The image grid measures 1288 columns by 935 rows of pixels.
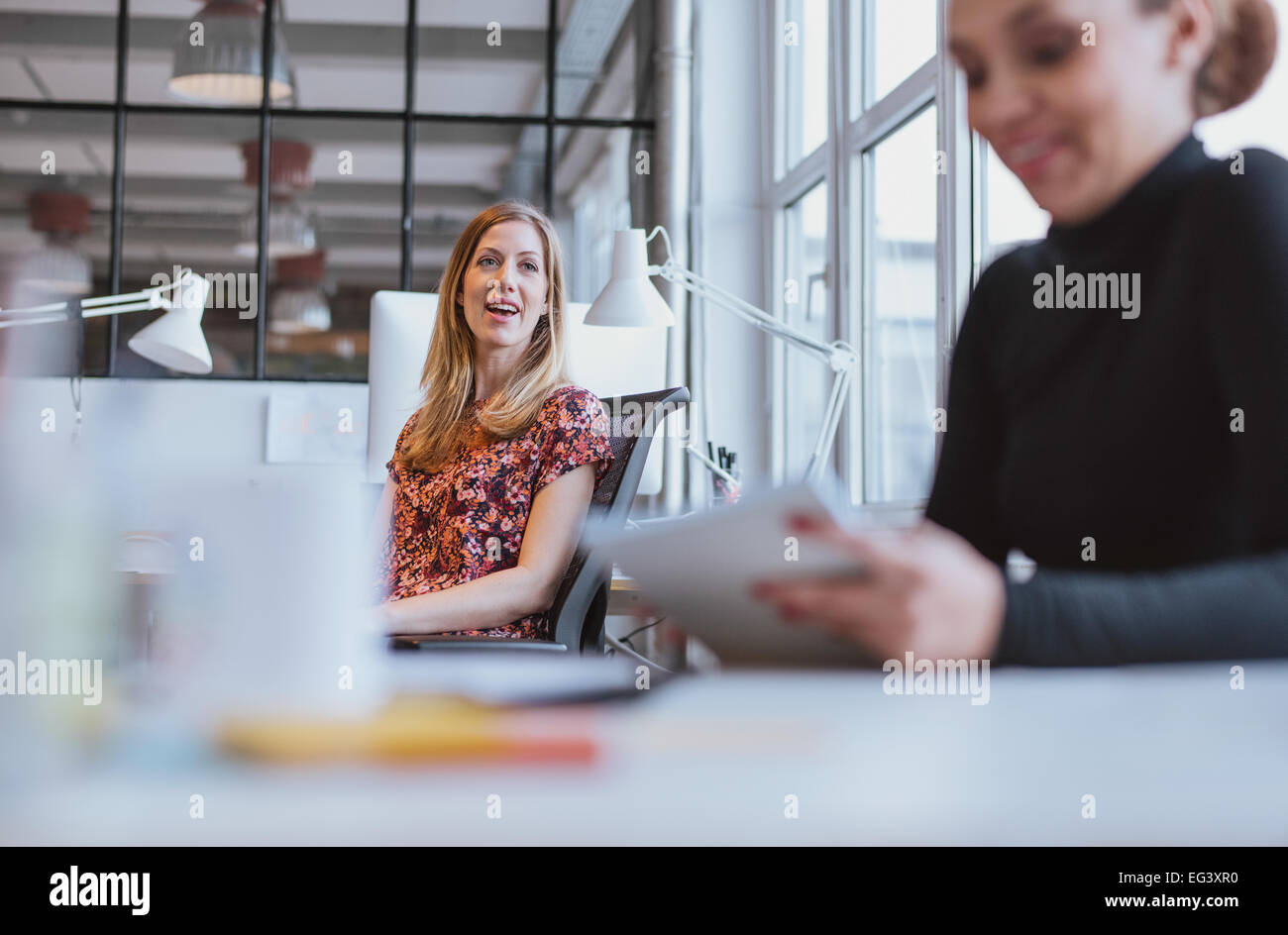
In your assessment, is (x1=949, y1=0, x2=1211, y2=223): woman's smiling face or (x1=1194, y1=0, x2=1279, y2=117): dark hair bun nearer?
(x1=949, y1=0, x2=1211, y2=223): woman's smiling face

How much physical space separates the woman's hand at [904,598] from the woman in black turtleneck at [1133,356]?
5 cm

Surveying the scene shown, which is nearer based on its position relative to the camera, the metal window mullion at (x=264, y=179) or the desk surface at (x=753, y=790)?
the desk surface at (x=753, y=790)

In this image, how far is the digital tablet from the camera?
1.59 feet

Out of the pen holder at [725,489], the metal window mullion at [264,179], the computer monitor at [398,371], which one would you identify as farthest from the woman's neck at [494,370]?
the metal window mullion at [264,179]

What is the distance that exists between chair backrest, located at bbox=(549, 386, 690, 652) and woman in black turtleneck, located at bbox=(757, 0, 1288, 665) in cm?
85

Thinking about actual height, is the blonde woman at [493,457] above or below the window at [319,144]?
below

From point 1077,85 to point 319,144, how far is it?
577 centimetres

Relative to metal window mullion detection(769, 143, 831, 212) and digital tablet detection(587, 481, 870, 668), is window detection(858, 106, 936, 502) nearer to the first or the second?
metal window mullion detection(769, 143, 831, 212)

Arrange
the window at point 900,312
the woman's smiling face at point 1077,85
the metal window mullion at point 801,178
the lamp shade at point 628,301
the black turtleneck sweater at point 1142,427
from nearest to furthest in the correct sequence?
1. the black turtleneck sweater at point 1142,427
2. the woman's smiling face at point 1077,85
3. the lamp shade at point 628,301
4. the window at point 900,312
5. the metal window mullion at point 801,178

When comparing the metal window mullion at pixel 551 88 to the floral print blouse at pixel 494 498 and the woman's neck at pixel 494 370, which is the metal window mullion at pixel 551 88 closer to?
the woman's neck at pixel 494 370

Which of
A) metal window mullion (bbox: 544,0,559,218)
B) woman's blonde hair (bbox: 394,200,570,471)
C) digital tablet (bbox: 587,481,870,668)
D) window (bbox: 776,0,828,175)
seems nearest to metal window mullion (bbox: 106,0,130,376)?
metal window mullion (bbox: 544,0,559,218)

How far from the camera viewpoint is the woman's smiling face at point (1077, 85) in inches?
32.0

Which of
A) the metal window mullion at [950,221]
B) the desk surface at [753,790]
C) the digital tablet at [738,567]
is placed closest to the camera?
the desk surface at [753,790]

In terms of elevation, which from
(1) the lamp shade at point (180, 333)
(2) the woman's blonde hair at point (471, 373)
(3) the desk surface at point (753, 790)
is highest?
(1) the lamp shade at point (180, 333)
